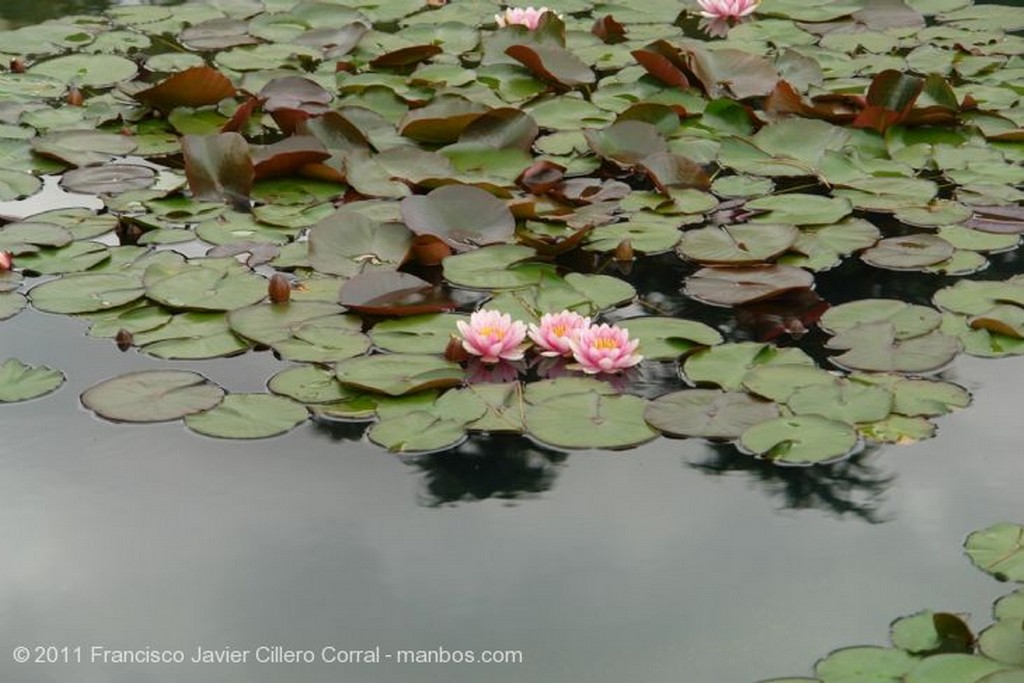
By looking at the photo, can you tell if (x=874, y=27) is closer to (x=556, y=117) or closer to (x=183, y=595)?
(x=556, y=117)

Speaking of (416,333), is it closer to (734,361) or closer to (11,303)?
(734,361)

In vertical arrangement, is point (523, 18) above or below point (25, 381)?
above

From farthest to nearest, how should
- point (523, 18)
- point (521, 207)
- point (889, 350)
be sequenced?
point (523, 18)
point (521, 207)
point (889, 350)

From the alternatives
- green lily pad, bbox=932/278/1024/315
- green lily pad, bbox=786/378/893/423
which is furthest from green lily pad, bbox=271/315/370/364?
green lily pad, bbox=932/278/1024/315

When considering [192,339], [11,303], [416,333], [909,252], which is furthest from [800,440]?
[11,303]

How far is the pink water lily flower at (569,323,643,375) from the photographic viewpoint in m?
2.66

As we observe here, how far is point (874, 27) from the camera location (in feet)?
15.2

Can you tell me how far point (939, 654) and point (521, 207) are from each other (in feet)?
5.18

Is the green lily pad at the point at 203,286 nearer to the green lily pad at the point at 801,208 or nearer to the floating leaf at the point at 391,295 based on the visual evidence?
the floating leaf at the point at 391,295

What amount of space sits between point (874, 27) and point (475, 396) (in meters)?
2.55

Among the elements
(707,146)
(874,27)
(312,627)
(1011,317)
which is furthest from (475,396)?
(874,27)

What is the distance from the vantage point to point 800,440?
8.06ft

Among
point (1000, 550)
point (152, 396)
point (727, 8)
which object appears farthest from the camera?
point (727, 8)

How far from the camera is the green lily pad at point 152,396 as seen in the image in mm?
2574
